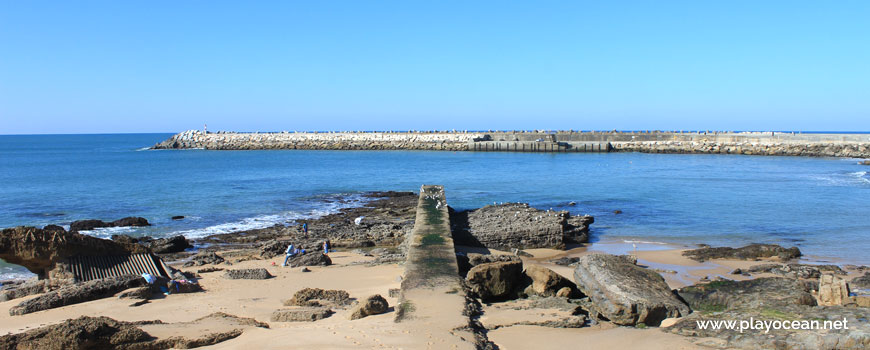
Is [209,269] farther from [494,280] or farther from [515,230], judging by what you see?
[515,230]

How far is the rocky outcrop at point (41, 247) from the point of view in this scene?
852 cm

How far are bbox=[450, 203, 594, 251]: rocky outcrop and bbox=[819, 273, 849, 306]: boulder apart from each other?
5856 millimetres

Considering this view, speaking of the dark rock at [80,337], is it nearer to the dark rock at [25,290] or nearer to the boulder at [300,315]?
the boulder at [300,315]

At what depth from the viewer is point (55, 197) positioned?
24828mm

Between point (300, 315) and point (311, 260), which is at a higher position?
point (300, 315)

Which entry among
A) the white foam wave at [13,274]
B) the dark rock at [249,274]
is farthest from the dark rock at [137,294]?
the white foam wave at [13,274]

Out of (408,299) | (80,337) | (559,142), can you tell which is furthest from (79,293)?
(559,142)

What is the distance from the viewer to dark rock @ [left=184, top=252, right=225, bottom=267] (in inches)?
456

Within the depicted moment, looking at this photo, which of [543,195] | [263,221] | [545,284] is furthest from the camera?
[543,195]

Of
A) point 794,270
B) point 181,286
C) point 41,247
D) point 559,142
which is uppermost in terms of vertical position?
point 559,142

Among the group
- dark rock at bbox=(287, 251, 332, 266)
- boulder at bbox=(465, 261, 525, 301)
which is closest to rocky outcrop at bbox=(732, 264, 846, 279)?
boulder at bbox=(465, 261, 525, 301)

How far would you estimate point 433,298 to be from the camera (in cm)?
672

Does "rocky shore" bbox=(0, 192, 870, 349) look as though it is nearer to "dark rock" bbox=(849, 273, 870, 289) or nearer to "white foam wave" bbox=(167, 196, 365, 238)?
"dark rock" bbox=(849, 273, 870, 289)

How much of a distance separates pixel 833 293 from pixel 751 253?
488cm
